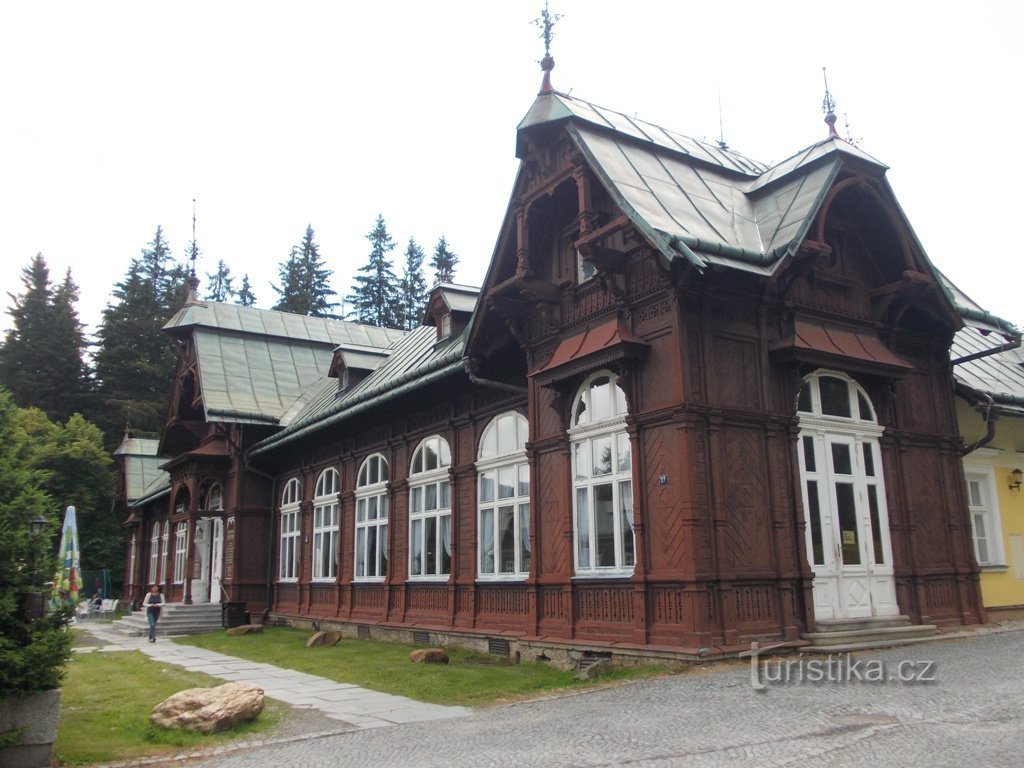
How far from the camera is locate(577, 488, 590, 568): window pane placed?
13.0 meters

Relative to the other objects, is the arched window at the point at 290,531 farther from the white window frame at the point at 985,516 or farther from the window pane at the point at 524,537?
the white window frame at the point at 985,516

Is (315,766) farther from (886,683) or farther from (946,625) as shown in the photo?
(946,625)

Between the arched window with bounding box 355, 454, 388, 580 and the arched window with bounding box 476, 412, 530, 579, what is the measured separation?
426 centimetres

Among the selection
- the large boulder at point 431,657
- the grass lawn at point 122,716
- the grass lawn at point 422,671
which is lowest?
the grass lawn at point 122,716

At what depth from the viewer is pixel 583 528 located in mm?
13117

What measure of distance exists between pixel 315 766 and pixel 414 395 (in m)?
12.4

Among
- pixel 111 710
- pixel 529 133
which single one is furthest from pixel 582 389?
pixel 111 710

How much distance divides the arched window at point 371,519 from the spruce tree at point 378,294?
4408 centimetres

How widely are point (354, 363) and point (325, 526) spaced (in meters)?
4.83

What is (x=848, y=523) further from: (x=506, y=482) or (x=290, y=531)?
(x=290, y=531)

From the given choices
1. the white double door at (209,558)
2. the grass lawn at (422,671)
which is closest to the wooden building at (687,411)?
the grass lawn at (422,671)

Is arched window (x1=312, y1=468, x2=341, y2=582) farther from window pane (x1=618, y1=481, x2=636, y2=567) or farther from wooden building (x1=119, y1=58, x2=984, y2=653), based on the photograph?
window pane (x1=618, y1=481, x2=636, y2=567)

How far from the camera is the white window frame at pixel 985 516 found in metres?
16.1

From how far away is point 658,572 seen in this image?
11.5m
